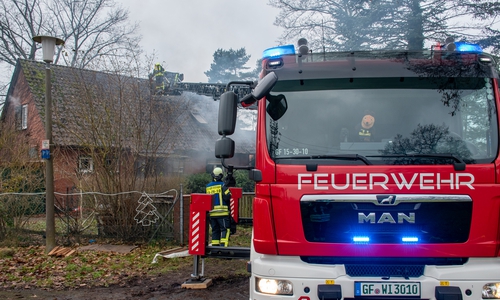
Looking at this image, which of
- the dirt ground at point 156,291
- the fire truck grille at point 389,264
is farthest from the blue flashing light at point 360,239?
the dirt ground at point 156,291

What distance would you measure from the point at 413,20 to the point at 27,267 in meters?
12.1

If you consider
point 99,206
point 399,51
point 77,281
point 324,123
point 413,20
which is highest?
point 413,20

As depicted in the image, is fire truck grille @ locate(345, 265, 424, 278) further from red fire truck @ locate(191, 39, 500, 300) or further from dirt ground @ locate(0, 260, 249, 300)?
dirt ground @ locate(0, 260, 249, 300)

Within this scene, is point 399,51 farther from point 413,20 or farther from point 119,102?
point 413,20

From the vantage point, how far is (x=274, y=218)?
400cm

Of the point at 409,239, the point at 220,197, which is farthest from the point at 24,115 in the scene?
the point at 409,239

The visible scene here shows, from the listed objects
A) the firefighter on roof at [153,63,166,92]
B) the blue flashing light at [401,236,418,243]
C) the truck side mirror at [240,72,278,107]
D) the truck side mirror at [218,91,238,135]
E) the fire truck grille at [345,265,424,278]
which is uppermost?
the firefighter on roof at [153,63,166,92]

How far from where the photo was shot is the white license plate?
3727 millimetres

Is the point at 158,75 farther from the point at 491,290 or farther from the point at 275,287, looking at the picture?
the point at 491,290

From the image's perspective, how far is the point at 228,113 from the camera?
176 inches

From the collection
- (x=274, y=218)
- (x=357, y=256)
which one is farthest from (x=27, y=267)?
(x=357, y=256)

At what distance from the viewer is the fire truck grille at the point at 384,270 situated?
3869 mm

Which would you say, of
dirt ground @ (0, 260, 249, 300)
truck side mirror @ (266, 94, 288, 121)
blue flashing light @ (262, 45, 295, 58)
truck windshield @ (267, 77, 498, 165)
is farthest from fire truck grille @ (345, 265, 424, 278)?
dirt ground @ (0, 260, 249, 300)

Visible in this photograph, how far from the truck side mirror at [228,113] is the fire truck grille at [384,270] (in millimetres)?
1699
